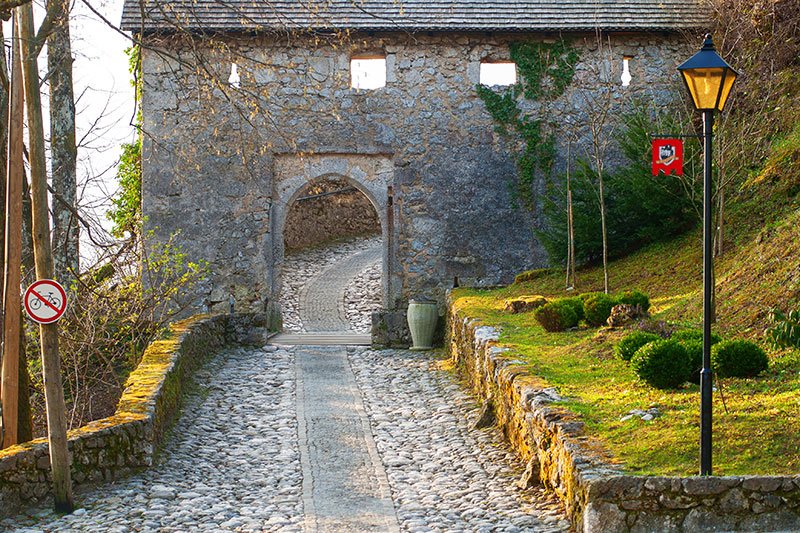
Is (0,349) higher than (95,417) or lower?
higher

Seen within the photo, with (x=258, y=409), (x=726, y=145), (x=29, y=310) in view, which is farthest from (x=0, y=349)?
(x=726, y=145)

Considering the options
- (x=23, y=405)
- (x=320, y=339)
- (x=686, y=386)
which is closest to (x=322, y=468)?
(x=23, y=405)

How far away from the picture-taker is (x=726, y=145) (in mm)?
13250

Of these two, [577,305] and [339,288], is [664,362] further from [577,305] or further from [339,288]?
[339,288]

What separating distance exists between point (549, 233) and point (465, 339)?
15.4 ft

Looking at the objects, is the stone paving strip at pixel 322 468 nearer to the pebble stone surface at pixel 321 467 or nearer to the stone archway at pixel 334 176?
the pebble stone surface at pixel 321 467

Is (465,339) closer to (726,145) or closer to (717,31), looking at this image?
(726,145)

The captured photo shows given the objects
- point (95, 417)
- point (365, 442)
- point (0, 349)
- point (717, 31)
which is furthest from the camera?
point (717, 31)

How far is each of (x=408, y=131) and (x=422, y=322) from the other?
398cm

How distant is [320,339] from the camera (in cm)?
1794

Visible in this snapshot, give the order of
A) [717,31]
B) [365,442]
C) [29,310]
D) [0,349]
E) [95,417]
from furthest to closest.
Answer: [717,31], [95,417], [365,442], [0,349], [29,310]

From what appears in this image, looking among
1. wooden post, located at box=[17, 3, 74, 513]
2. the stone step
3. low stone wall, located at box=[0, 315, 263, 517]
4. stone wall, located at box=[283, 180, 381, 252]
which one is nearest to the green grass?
the stone step

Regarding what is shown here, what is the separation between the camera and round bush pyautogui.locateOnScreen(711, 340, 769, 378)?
906 centimetres

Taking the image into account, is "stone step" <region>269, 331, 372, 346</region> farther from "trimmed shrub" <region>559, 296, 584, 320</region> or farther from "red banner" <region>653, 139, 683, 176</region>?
"red banner" <region>653, 139, 683, 176</region>
